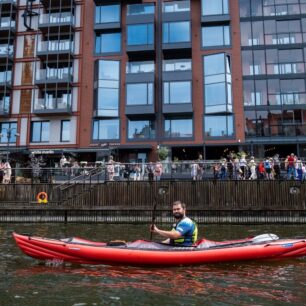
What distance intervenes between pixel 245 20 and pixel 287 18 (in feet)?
12.0

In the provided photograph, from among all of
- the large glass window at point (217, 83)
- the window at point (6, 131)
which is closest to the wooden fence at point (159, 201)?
the large glass window at point (217, 83)

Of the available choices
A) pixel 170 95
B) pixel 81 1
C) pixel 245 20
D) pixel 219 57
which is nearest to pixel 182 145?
pixel 170 95

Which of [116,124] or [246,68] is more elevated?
[246,68]

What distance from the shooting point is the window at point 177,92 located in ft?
109

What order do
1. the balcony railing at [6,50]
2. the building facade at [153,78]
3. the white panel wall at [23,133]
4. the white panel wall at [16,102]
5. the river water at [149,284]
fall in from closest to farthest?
the river water at [149,284] → the building facade at [153,78] → the white panel wall at [23,133] → the white panel wall at [16,102] → the balcony railing at [6,50]

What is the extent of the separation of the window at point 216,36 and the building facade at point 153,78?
0.30 ft

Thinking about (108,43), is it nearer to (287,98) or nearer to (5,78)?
(5,78)

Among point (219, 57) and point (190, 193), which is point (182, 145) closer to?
point (219, 57)

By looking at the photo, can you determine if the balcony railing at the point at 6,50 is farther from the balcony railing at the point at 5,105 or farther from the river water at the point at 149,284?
the river water at the point at 149,284

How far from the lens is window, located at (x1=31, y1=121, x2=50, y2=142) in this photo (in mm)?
35062

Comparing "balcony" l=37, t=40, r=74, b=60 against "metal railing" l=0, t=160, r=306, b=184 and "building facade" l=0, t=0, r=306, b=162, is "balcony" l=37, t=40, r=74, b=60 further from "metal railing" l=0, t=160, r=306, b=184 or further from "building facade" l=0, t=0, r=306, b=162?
"metal railing" l=0, t=160, r=306, b=184

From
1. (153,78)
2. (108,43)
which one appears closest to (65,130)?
(108,43)

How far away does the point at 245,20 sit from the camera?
34.3 m

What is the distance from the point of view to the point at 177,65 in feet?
112
